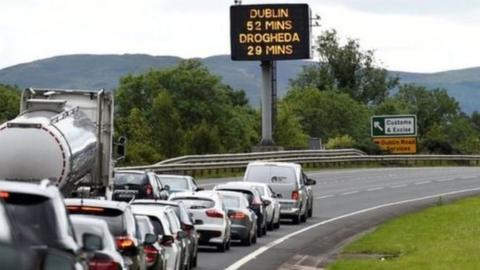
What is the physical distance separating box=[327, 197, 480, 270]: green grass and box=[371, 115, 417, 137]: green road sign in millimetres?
46149

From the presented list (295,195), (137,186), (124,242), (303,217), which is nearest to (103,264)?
(124,242)

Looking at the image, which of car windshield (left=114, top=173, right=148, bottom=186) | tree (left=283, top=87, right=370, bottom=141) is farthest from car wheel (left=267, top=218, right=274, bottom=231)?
tree (left=283, top=87, right=370, bottom=141)

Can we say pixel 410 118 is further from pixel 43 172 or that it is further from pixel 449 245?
pixel 43 172

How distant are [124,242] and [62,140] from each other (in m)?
10.0

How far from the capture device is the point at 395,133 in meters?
95.8

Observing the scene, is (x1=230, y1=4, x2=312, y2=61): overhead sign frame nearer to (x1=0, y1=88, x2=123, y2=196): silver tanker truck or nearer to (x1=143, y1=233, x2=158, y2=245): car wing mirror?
(x1=0, y1=88, x2=123, y2=196): silver tanker truck

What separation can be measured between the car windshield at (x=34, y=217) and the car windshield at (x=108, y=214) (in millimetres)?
6210

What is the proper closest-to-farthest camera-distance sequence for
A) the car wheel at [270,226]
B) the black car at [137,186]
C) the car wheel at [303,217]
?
the black car at [137,186] → the car wheel at [270,226] → the car wheel at [303,217]

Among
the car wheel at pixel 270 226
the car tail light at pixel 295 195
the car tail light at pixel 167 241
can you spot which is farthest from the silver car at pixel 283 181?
the car tail light at pixel 167 241

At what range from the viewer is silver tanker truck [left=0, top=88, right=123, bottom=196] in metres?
26.4

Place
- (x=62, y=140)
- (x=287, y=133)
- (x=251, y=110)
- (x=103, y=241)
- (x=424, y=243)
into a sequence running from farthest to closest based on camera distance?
(x=251, y=110), (x=287, y=133), (x=424, y=243), (x=62, y=140), (x=103, y=241)

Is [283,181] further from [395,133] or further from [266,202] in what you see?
[395,133]

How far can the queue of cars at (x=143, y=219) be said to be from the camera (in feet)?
34.5

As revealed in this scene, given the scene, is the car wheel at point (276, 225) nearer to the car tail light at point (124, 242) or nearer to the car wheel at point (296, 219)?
the car wheel at point (296, 219)
